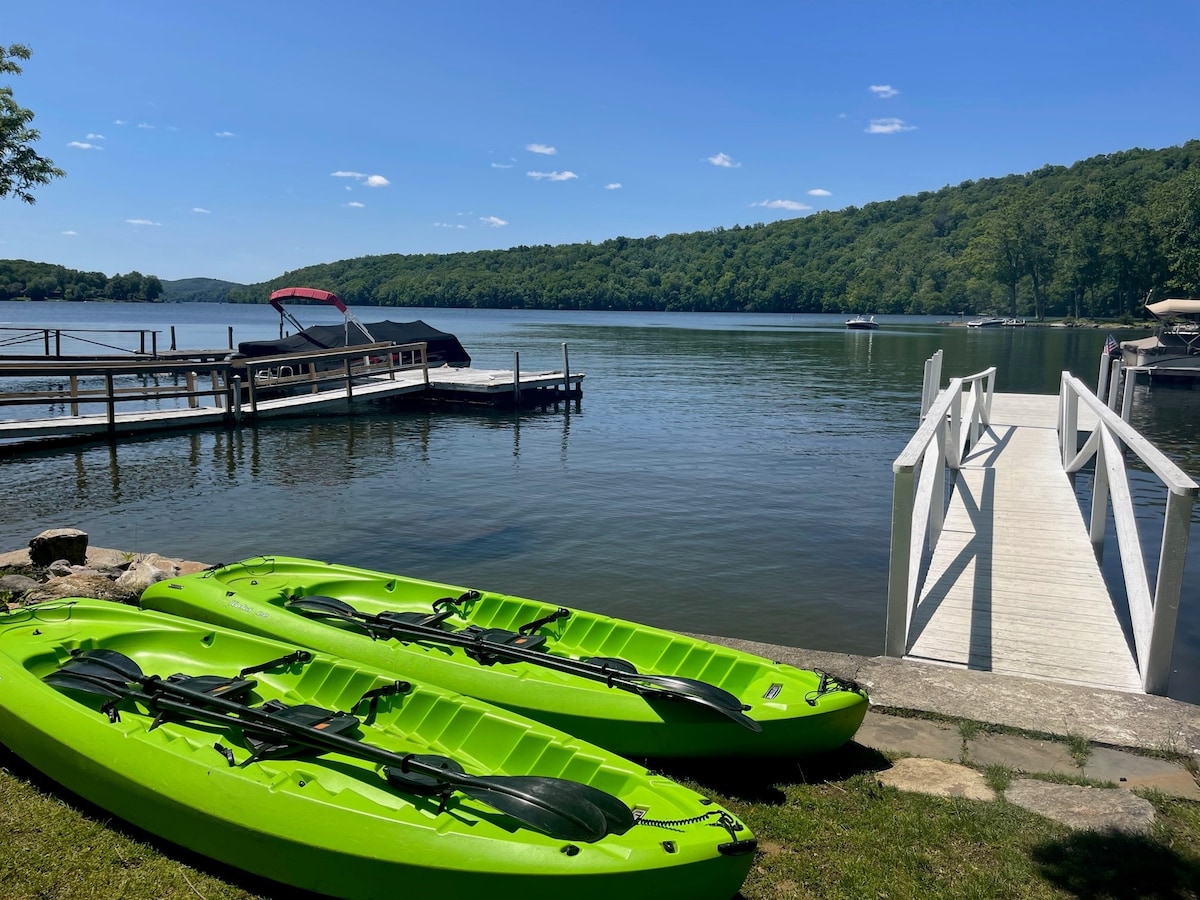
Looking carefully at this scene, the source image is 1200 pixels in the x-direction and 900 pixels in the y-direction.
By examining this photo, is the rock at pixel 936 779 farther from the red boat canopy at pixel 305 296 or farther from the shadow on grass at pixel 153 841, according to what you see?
the red boat canopy at pixel 305 296

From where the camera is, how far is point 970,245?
138375mm

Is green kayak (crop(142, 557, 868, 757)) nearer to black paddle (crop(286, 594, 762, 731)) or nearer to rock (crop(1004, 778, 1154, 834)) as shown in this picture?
black paddle (crop(286, 594, 762, 731))

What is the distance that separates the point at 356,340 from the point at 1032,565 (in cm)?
2600

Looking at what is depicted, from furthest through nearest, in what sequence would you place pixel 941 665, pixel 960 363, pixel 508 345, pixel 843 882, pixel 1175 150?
pixel 1175 150 < pixel 508 345 < pixel 960 363 < pixel 941 665 < pixel 843 882

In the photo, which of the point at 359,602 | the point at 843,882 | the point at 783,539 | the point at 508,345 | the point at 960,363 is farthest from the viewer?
the point at 508,345

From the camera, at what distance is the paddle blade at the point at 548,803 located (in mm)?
3574

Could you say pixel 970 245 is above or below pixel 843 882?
above

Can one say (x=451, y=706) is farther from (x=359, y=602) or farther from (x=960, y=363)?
(x=960, y=363)

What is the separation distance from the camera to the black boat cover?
30.0 m

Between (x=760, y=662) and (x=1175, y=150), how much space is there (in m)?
152

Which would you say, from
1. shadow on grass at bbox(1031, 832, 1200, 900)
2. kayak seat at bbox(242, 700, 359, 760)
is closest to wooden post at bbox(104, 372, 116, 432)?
kayak seat at bbox(242, 700, 359, 760)

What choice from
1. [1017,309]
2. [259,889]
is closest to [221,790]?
[259,889]

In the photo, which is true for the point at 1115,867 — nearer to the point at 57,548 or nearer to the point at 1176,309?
the point at 57,548

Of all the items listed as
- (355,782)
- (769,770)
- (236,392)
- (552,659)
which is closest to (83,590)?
(552,659)
